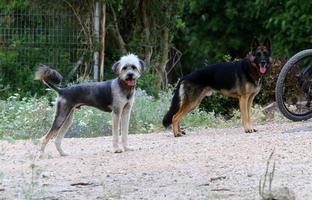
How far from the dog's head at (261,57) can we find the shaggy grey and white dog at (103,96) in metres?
2.17

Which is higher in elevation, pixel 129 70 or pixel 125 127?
pixel 129 70

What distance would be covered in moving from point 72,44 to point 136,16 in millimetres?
1945

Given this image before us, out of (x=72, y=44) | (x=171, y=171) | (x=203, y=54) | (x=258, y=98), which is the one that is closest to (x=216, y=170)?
(x=171, y=171)

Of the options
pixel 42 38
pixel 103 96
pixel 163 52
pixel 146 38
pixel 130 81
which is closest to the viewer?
pixel 130 81

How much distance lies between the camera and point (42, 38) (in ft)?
63.8

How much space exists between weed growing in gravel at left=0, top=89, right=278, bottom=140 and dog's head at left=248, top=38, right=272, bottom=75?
211 cm

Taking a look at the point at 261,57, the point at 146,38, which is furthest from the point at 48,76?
the point at 146,38

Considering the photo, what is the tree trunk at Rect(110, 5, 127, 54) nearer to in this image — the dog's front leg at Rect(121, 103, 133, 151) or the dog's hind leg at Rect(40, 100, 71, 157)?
the dog's front leg at Rect(121, 103, 133, 151)

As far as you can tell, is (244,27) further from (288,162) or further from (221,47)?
(288,162)

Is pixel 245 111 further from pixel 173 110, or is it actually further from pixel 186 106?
pixel 173 110

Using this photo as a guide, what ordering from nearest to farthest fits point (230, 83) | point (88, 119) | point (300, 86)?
1. point (230, 83)
2. point (300, 86)
3. point (88, 119)

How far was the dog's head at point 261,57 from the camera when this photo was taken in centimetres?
1171

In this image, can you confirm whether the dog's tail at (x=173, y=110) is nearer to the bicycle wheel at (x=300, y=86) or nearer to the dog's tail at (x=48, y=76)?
the bicycle wheel at (x=300, y=86)

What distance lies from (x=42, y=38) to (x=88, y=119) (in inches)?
246
